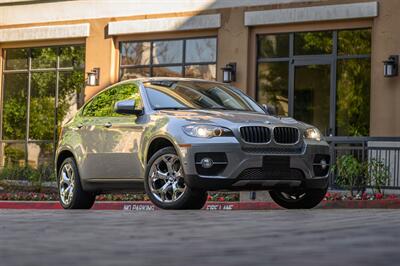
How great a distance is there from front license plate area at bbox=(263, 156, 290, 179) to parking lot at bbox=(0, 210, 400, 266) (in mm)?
1492

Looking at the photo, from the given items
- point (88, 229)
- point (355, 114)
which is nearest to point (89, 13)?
point (355, 114)

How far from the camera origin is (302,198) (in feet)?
39.8

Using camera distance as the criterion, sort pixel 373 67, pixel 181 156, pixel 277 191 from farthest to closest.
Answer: pixel 373 67 < pixel 277 191 < pixel 181 156

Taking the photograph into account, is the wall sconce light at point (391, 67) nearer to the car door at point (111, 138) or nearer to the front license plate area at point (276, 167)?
the car door at point (111, 138)

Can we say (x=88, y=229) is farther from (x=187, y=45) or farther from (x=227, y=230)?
(x=187, y=45)

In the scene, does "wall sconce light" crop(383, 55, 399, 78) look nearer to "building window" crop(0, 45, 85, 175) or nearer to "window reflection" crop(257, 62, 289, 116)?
"window reflection" crop(257, 62, 289, 116)

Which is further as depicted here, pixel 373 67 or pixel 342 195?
pixel 373 67

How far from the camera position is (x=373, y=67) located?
2150cm

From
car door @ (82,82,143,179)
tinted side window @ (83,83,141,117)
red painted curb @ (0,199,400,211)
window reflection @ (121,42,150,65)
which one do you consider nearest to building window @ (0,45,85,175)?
window reflection @ (121,42,150,65)

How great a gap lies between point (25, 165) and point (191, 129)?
645 inches

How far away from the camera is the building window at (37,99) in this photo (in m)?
27.0

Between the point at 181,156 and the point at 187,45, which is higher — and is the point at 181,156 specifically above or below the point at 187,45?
below

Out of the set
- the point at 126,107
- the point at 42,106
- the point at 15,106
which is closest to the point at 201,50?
the point at 42,106

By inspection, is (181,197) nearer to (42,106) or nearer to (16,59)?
(42,106)
